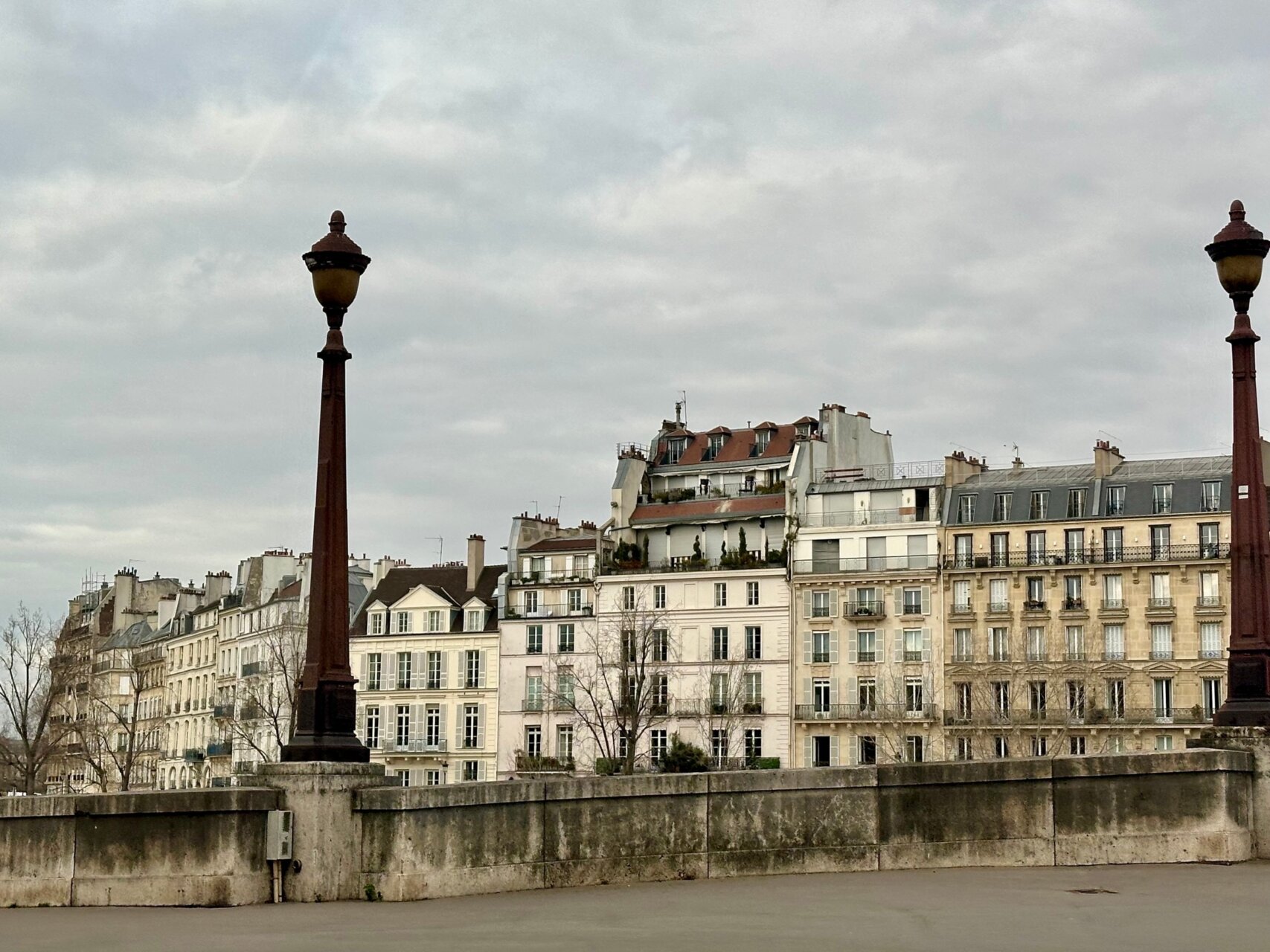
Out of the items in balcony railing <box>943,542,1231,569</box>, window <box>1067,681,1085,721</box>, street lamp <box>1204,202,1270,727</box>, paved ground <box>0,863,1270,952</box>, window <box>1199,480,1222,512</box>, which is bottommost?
paved ground <box>0,863,1270,952</box>

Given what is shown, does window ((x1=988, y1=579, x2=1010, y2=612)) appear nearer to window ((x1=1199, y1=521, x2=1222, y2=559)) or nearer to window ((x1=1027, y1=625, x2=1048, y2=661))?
window ((x1=1027, y1=625, x2=1048, y2=661))

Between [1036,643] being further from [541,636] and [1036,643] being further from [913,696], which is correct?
[541,636]

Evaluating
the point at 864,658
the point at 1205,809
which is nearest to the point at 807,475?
the point at 864,658

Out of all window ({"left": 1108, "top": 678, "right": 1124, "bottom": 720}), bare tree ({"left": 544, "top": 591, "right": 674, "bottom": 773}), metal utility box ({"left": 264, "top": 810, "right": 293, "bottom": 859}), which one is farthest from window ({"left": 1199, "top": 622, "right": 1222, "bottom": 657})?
metal utility box ({"left": 264, "top": 810, "right": 293, "bottom": 859})

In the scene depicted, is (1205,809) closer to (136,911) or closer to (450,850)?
(450,850)

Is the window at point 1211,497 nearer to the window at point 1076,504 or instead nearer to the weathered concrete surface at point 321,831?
the window at point 1076,504

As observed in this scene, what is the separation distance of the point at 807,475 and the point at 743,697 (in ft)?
38.2

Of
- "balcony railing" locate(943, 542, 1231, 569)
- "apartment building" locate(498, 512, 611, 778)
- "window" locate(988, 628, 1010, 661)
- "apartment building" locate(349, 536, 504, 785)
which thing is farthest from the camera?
"apartment building" locate(349, 536, 504, 785)

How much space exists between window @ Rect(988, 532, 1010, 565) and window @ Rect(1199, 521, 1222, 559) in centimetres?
879

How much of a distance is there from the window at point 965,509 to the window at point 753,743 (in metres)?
14.3

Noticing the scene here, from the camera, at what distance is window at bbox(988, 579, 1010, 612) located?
8531 cm

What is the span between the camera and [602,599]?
9619cm

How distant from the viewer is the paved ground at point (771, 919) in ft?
43.5

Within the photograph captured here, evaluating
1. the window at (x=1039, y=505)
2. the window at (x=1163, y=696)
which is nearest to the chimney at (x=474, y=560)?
the window at (x=1039, y=505)
